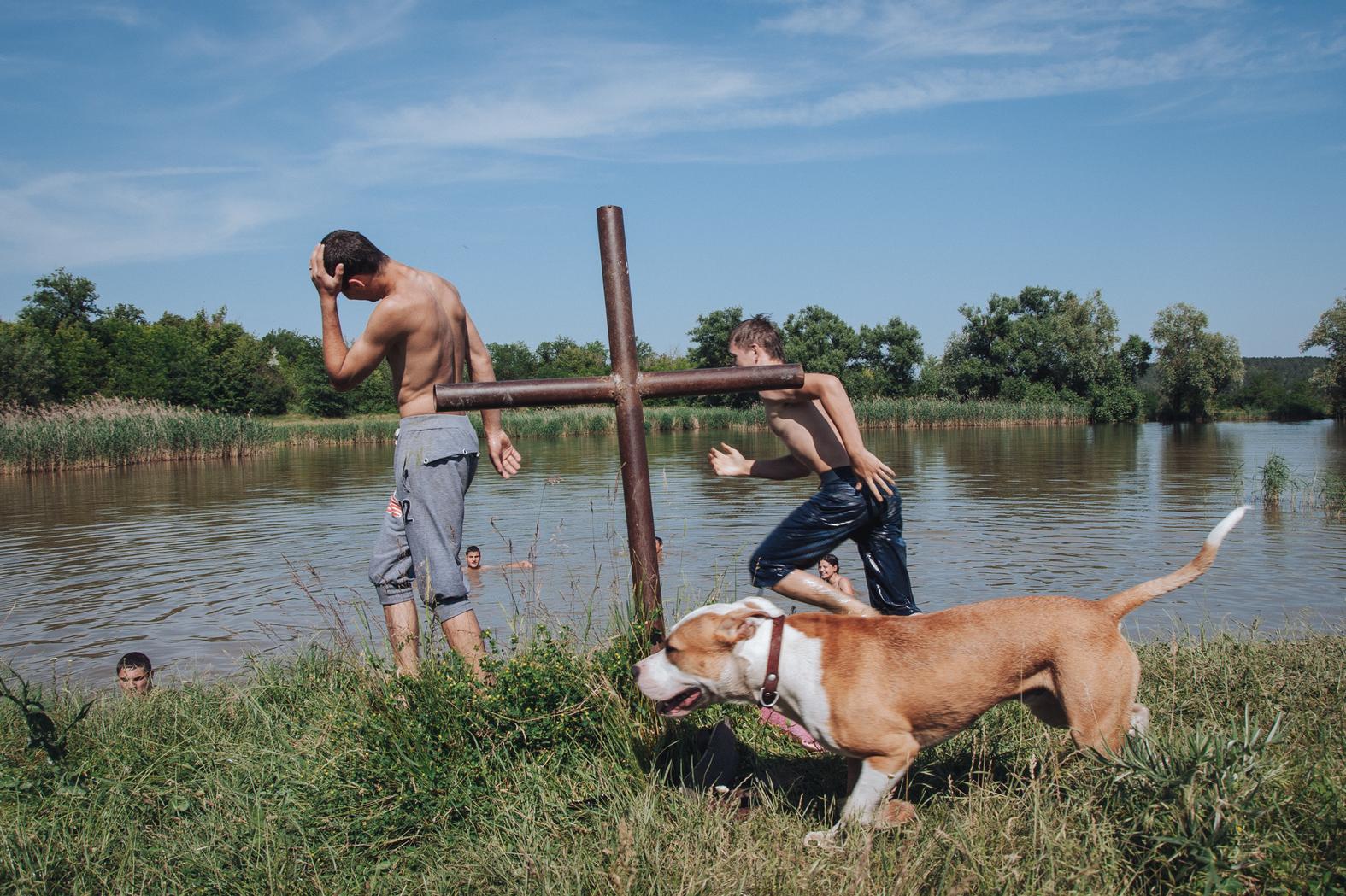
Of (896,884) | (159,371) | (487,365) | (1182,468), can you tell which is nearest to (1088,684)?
(896,884)

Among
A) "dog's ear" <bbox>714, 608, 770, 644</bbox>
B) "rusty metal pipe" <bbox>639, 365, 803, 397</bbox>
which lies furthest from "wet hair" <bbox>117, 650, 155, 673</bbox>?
"dog's ear" <bbox>714, 608, 770, 644</bbox>

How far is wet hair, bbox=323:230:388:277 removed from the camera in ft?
15.6

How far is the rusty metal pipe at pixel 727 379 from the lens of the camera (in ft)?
14.3

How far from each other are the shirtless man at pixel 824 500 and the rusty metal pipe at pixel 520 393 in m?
1.09

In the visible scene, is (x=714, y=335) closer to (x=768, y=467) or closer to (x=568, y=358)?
(x=568, y=358)

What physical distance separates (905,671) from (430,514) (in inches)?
104

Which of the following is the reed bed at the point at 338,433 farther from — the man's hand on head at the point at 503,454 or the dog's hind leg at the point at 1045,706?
the dog's hind leg at the point at 1045,706

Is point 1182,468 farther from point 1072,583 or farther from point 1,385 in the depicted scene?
point 1,385

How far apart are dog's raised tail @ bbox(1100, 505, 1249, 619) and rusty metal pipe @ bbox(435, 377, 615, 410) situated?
7.69 feet

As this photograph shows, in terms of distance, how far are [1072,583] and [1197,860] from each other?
371 inches

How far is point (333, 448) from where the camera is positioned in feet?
163

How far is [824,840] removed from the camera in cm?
317

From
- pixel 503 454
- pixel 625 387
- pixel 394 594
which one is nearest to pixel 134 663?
pixel 394 594

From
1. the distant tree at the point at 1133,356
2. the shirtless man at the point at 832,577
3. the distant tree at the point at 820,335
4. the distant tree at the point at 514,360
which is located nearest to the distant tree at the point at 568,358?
the distant tree at the point at 514,360
